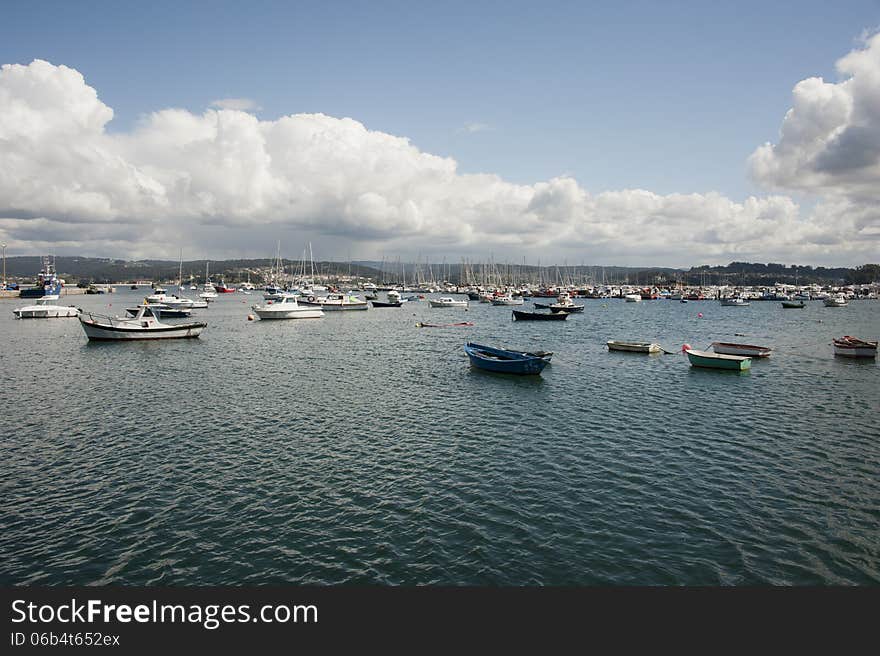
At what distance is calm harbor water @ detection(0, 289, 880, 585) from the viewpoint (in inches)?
586

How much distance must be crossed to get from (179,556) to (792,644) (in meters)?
15.9

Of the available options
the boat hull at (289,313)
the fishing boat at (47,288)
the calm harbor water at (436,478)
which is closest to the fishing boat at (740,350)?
the calm harbor water at (436,478)

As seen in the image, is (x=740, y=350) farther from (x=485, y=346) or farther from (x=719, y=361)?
(x=485, y=346)

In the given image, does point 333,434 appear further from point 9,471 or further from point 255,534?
point 9,471

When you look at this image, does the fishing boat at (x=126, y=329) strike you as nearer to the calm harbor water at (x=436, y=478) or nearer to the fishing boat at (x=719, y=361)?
the calm harbor water at (x=436, y=478)

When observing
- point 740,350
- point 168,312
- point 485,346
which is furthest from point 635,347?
point 168,312

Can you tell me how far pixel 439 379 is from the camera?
43.7 metres

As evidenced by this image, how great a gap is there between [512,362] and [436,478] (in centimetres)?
2437

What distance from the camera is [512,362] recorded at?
44.6 meters

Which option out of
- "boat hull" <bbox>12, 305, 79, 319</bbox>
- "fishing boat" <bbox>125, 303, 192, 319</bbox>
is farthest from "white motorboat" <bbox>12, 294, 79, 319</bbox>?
"fishing boat" <bbox>125, 303, 192, 319</bbox>

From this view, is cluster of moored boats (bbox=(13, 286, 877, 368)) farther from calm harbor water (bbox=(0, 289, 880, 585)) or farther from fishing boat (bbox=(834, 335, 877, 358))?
calm harbor water (bbox=(0, 289, 880, 585))

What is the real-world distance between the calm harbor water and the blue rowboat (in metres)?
1.51

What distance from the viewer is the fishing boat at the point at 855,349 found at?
5397cm

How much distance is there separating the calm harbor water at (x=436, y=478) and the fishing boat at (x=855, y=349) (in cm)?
1193
